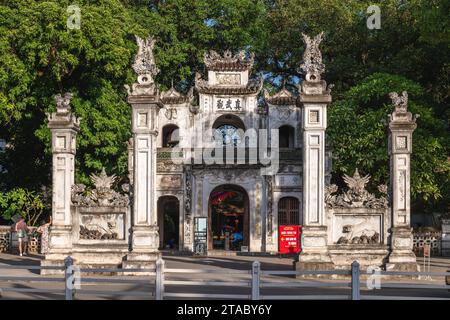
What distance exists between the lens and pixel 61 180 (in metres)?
23.4

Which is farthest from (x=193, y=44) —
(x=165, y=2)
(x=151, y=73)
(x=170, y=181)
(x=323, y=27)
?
(x=151, y=73)

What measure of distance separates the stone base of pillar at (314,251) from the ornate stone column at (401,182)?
2.10m

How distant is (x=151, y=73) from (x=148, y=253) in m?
5.78

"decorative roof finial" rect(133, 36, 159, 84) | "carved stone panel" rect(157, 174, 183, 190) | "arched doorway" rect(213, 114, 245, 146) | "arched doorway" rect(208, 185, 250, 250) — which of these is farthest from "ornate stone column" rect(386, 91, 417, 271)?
"carved stone panel" rect(157, 174, 183, 190)

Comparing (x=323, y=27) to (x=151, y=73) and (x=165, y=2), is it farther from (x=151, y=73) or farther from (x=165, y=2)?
(x=151, y=73)

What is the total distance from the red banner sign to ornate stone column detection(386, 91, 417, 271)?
30.0ft

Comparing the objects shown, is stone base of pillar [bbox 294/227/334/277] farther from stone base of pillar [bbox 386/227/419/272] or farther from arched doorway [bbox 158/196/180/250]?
arched doorway [bbox 158/196/180/250]

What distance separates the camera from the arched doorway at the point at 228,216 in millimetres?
39406

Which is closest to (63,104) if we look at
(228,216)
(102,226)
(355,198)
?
(102,226)

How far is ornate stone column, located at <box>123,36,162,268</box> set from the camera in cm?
2280

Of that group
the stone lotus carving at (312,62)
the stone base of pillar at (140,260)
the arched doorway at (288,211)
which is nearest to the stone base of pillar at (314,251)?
the stone base of pillar at (140,260)

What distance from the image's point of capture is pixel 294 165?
38938 millimetres

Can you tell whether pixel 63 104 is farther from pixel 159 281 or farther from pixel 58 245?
pixel 159 281

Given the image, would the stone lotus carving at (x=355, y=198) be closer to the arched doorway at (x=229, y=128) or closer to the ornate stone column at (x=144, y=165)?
the ornate stone column at (x=144, y=165)
